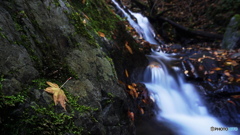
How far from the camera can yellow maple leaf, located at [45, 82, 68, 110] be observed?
152 cm

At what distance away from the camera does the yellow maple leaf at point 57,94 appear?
1523 millimetres

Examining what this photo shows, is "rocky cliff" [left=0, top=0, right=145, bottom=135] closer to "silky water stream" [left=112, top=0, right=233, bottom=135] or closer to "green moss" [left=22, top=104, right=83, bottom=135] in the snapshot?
"green moss" [left=22, top=104, right=83, bottom=135]

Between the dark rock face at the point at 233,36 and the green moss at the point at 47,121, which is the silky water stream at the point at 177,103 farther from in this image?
the dark rock face at the point at 233,36

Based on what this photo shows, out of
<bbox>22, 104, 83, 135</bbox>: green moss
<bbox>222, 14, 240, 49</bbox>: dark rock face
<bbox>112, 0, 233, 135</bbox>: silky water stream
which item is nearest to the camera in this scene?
<bbox>22, 104, 83, 135</bbox>: green moss

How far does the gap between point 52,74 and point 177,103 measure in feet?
13.0

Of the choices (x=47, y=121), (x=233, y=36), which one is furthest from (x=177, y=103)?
(x=233, y=36)

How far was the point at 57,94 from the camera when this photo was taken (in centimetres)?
156

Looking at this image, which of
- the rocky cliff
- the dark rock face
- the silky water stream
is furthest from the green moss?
the dark rock face

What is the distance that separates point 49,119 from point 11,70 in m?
0.52

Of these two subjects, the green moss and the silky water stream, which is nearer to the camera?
the green moss

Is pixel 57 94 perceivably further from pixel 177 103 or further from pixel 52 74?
pixel 177 103

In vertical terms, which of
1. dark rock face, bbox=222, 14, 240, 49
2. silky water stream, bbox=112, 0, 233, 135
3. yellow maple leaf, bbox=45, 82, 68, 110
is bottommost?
silky water stream, bbox=112, 0, 233, 135

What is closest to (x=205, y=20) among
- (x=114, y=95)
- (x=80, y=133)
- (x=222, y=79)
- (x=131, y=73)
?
(x=222, y=79)

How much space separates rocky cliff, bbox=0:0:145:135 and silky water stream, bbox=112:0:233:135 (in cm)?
178
